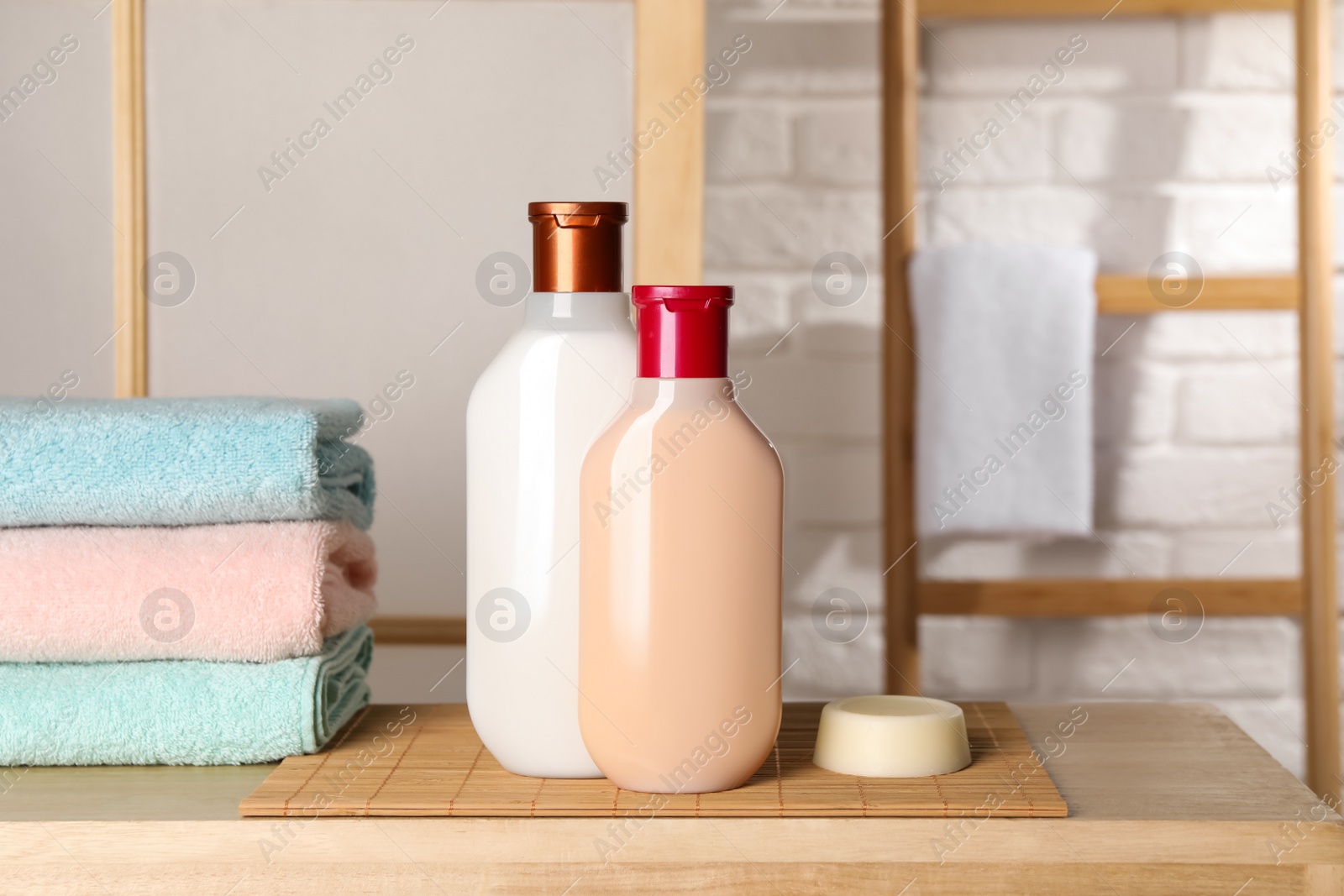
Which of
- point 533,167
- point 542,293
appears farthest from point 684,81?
point 542,293

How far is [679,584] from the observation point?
464 millimetres

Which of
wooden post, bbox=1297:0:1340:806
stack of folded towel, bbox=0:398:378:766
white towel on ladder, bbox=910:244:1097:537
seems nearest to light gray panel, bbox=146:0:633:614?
stack of folded towel, bbox=0:398:378:766

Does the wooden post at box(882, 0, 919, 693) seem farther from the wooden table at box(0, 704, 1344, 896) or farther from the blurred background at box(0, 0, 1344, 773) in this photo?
the wooden table at box(0, 704, 1344, 896)

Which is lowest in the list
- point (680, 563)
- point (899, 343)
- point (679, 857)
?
point (679, 857)

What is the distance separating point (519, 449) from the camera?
0.50 metres

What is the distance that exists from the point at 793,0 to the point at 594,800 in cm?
80

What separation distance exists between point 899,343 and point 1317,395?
349mm

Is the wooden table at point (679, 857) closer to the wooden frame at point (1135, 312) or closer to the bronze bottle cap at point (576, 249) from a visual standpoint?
the bronze bottle cap at point (576, 249)

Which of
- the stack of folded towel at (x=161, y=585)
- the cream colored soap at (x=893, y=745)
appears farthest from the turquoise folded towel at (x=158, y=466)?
the cream colored soap at (x=893, y=745)

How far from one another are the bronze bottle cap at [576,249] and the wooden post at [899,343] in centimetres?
55

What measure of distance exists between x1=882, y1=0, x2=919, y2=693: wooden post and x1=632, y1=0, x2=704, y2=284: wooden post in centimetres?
31

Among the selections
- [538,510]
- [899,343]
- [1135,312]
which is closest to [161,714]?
[538,510]

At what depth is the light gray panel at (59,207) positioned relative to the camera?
0.77 m

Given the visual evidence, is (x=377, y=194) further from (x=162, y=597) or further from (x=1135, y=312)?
(x=1135, y=312)
